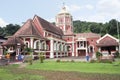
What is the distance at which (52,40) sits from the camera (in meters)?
49.5

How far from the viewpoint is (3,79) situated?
15547 millimetres

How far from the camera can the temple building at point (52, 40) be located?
40.8 metres

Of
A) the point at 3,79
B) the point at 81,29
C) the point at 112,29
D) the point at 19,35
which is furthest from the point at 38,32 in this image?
the point at 81,29

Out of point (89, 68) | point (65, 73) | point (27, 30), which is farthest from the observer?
point (27, 30)

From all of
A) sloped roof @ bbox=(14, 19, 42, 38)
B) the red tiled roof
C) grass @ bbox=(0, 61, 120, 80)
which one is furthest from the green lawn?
the red tiled roof

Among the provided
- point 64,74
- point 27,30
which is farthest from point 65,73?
point 27,30

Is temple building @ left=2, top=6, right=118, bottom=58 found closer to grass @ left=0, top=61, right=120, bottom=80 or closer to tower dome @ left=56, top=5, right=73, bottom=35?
tower dome @ left=56, top=5, right=73, bottom=35

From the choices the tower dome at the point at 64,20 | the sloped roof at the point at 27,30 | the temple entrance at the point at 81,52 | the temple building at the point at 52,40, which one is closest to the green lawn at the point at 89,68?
the temple building at the point at 52,40

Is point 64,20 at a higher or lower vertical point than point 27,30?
higher

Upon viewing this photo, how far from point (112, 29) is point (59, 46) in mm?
40664

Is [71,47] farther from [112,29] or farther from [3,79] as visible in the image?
[3,79]

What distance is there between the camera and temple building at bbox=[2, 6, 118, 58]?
40.8m

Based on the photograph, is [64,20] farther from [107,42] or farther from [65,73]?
[65,73]

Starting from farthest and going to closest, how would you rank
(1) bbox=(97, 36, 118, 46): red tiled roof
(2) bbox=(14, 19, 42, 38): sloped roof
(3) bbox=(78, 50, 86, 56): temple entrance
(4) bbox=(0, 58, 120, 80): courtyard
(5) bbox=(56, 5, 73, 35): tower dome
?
1. (5) bbox=(56, 5, 73, 35): tower dome
2. (3) bbox=(78, 50, 86, 56): temple entrance
3. (1) bbox=(97, 36, 118, 46): red tiled roof
4. (2) bbox=(14, 19, 42, 38): sloped roof
5. (4) bbox=(0, 58, 120, 80): courtyard
